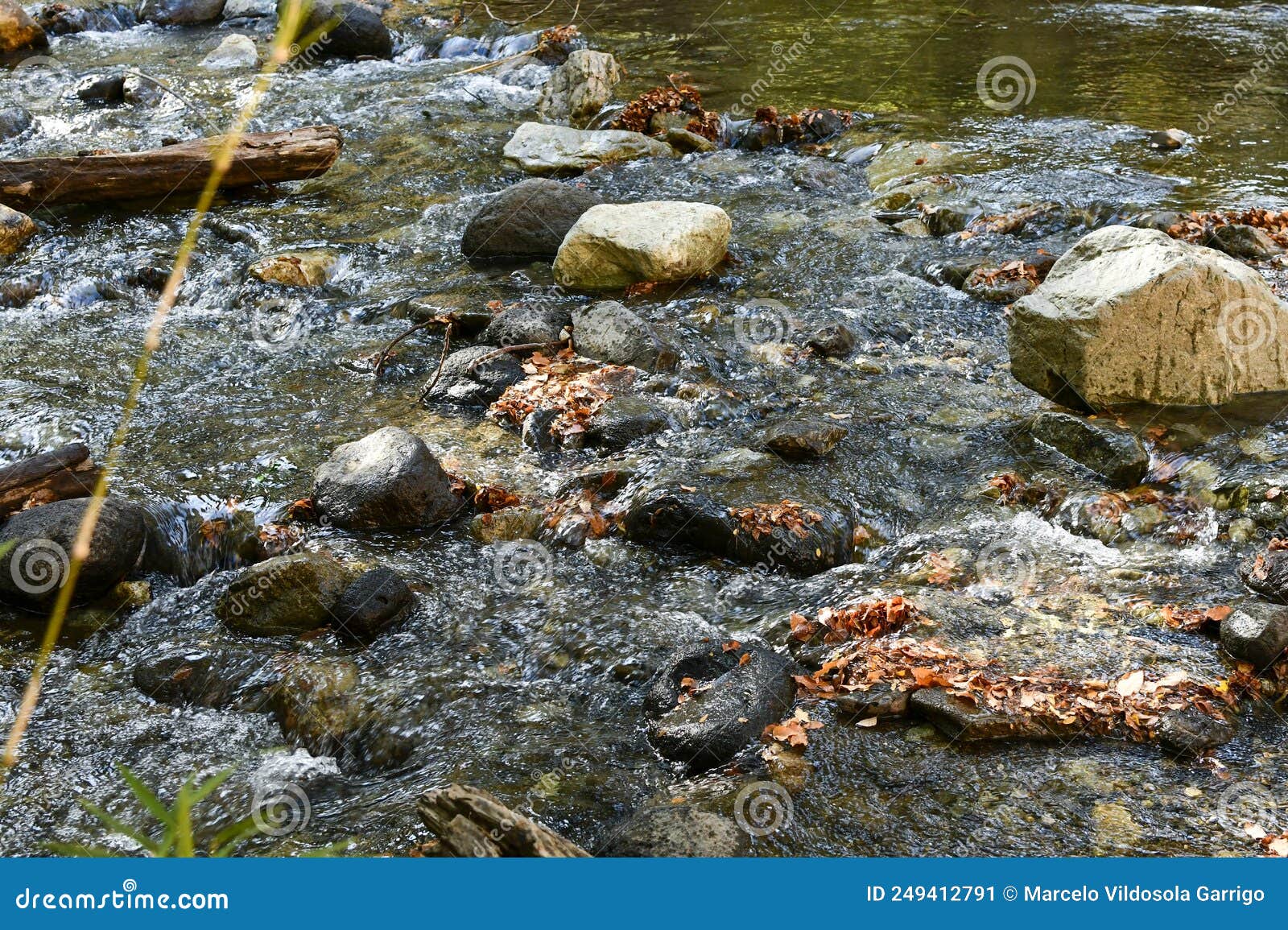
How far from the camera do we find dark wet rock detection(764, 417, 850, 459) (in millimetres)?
6797

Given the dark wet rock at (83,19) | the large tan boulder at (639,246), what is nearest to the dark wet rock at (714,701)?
the large tan boulder at (639,246)

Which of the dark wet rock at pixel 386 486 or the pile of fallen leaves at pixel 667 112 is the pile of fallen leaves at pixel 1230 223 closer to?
the pile of fallen leaves at pixel 667 112

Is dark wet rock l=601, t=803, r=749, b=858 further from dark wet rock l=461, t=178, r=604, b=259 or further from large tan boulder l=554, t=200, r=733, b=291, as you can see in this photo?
dark wet rock l=461, t=178, r=604, b=259

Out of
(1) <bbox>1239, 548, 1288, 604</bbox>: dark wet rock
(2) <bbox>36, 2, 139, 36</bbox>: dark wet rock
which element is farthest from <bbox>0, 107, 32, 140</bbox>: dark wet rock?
(1) <bbox>1239, 548, 1288, 604</bbox>: dark wet rock

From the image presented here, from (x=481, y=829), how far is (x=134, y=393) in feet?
18.0

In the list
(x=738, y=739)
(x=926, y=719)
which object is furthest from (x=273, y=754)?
(x=926, y=719)

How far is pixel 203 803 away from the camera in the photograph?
4.47 meters

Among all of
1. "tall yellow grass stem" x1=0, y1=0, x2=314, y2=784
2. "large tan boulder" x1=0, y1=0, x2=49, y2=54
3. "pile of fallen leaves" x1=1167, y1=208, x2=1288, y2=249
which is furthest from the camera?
"large tan boulder" x1=0, y1=0, x2=49, y2=54

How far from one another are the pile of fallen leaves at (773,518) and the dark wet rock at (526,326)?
8.76ft

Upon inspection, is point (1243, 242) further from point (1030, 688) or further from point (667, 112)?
point (667, 112)

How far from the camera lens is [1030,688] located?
472 centimetres

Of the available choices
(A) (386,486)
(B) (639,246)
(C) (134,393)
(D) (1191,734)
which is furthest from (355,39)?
(D) (1191,734)

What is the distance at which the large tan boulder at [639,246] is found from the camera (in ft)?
29.1

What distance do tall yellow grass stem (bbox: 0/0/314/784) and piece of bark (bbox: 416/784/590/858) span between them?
1.17 metres
